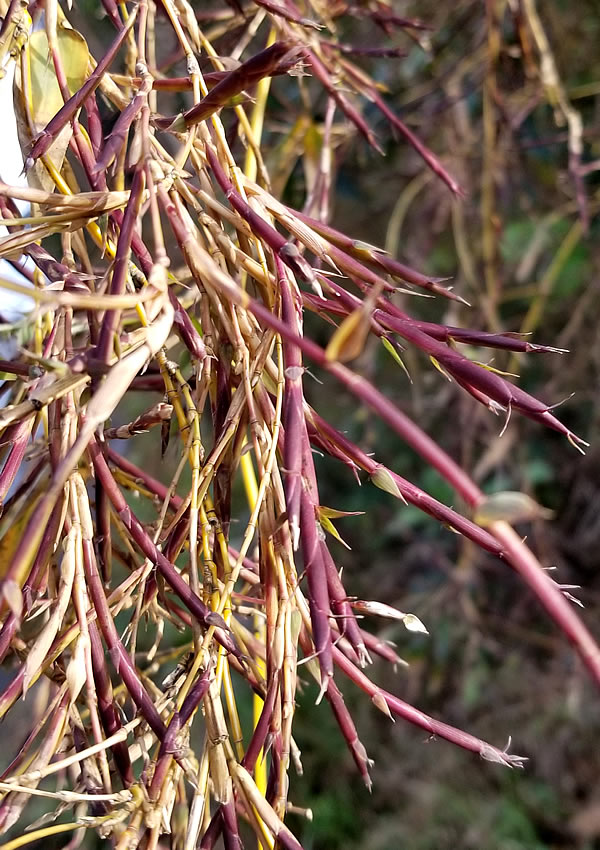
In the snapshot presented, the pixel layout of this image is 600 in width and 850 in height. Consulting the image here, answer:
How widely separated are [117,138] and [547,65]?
75 cm

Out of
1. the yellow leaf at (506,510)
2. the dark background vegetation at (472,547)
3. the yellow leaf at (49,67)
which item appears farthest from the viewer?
the dark background vegetation at (472,547)

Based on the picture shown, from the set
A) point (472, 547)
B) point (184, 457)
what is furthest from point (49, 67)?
point (472, 547)

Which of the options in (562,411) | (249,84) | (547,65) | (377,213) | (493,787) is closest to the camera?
(249,84)

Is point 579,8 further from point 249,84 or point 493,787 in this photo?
point 493,787

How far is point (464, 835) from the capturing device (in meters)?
1.35

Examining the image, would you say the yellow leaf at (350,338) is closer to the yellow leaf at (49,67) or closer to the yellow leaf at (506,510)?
the yellow leaf at (506,510)

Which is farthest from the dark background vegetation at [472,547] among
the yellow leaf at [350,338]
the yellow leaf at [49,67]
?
the yellow leaf at [350,338]

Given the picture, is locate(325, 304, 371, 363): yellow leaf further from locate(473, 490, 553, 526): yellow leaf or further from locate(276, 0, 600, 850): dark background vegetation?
locate(276, 0, 600, 850): dark background vegetation

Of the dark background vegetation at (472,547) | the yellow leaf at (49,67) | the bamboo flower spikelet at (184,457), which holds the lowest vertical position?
the dark background vegetation at (472,547)

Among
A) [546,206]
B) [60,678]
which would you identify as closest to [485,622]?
[546,206]

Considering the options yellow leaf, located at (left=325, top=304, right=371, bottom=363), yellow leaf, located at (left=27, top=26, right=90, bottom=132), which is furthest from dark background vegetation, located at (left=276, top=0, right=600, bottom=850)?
yellow leaf, located at (left=325, top=304, right=371, bottom=363)

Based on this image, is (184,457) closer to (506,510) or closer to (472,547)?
(506,510)

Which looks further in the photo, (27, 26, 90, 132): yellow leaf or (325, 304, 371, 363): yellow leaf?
(27, 26, 90, 132): yellow leaf

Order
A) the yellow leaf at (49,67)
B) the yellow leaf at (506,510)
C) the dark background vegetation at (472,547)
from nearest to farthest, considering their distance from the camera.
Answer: the yellow leaf at (506,510)
the yellow leaf at (49,67)
the dark background vegetation at (472,547)
